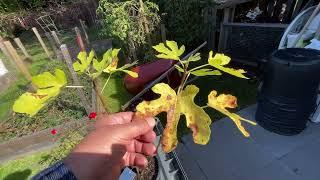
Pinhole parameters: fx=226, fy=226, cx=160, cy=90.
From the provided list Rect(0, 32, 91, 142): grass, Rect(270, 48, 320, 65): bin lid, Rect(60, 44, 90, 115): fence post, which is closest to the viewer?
Rect(270, 48, 320, 65): bin lid

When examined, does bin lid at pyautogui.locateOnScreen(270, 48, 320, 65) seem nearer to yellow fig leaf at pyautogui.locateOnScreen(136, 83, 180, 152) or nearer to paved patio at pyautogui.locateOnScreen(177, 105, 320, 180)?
paved patio at pyautogui.locateOnScreen(177, 105, 320, 180)

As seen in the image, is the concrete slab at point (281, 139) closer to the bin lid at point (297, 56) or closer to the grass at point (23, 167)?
the bin lid at point (297, 56)

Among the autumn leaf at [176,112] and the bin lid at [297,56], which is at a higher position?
the autumn leaf at [176,112]

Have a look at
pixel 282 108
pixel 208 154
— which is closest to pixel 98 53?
pixel 208 154

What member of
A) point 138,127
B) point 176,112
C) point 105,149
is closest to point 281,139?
point 138,127

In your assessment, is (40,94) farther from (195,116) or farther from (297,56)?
(297,56)

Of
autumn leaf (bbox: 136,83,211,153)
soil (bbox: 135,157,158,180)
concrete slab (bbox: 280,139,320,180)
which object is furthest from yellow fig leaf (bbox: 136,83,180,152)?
concrete slab (bbox: 280,139,320,180)

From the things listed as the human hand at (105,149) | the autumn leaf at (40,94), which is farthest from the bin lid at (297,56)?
the autumn leaf at (40,94)

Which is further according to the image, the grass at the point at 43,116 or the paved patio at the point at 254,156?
the grass at the point at 43,116
